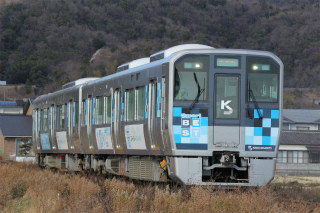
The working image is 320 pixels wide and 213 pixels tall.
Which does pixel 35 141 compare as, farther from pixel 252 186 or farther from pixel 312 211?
pixel 312 211

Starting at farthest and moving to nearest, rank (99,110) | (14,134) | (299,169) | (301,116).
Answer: (301,116), (14,134), (299,169), (99,110)

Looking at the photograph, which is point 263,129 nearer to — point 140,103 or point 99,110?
point 140,103

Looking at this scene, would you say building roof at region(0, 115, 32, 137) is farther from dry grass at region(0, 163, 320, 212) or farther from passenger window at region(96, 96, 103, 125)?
dry grass at region(0, 163, 320, 212)

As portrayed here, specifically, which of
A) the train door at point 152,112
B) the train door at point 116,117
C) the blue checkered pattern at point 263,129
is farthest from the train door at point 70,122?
the blue checkered pattern at point 263,129

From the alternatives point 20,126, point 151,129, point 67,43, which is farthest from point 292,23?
point 151,129

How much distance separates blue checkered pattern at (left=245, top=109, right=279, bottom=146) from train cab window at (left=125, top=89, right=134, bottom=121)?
132 inches

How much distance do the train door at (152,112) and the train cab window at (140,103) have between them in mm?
530

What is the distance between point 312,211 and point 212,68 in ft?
12.0

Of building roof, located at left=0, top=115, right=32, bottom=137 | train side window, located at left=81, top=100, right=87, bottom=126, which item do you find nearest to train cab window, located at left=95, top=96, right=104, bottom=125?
train side window, located at left=81, top=100, right=87, bottom=126

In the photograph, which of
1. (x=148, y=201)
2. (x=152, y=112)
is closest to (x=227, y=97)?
(x=152, y=112)

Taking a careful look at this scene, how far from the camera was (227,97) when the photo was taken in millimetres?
14219

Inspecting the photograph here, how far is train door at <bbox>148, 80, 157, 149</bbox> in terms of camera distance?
14818mm

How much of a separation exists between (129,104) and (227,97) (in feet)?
10.7

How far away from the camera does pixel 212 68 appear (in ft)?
46.6
